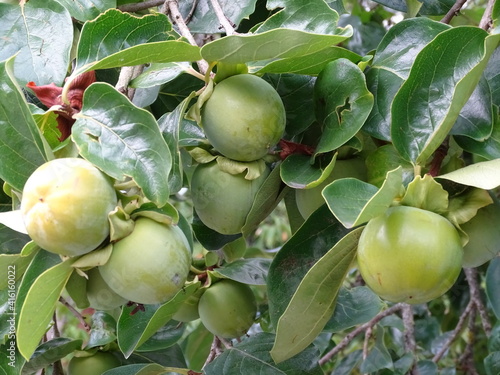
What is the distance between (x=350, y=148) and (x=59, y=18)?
2.04 ft

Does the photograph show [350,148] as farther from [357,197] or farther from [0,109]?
[0,109]

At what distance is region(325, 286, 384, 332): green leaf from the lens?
150 cm

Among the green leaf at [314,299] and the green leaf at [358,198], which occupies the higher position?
the green leaf at [358,198]

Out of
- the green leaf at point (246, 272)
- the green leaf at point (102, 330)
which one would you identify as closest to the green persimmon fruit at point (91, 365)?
the green leaf at point (102, 330)

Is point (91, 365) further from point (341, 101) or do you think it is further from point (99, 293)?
point (341, 101)

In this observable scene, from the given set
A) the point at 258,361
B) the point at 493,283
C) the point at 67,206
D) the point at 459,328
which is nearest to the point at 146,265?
the point at 67,206

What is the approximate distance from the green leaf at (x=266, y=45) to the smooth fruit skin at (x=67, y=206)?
10.1 inches

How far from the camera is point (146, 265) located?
Result: 99 cm

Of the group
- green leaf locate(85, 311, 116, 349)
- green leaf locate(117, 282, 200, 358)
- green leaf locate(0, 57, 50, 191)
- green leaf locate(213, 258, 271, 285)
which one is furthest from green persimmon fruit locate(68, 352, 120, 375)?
green leaf locate(0, 57, 50, 191)

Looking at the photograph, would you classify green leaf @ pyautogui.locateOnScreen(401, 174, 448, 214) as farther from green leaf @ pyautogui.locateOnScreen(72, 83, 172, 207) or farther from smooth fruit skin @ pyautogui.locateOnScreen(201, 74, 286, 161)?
green leaf @ pyautogui.locateOnScreen(72, 83, 172, 207)

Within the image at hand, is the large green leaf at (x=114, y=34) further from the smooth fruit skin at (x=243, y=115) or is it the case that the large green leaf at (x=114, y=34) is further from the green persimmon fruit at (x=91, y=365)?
the green persimmon fruit at (x=91, y=365)

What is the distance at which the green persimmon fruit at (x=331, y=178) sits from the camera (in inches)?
45.1

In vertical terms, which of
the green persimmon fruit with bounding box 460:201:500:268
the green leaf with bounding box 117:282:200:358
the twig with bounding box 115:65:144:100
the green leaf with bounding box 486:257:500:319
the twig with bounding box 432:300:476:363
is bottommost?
the twig with bounding box 432:300:476:363

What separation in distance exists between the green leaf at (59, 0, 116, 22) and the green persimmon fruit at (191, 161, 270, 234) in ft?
1.49
